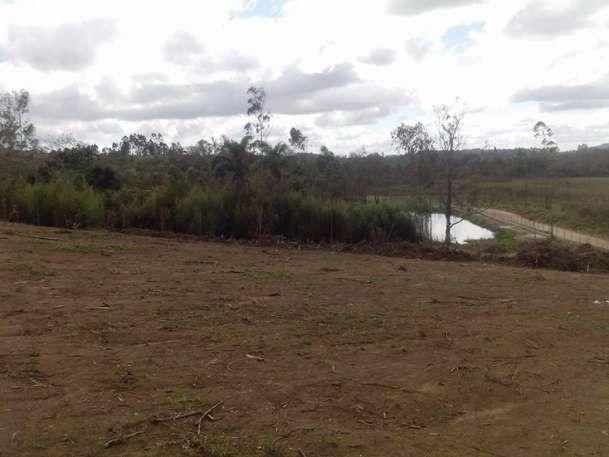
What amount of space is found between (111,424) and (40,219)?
42.1 ft

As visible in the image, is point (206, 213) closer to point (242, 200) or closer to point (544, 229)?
point (242, 200)

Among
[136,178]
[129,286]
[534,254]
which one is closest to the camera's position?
[129,286]

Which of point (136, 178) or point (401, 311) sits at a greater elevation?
point (136, 178)

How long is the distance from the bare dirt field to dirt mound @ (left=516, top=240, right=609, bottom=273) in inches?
137

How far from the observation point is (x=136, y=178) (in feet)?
80.4

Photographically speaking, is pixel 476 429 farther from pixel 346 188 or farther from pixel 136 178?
pixel 346 188

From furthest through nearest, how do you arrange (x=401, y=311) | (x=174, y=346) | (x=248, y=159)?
(x=248, y=159), (x=401, y=311), (x=174, y=346)

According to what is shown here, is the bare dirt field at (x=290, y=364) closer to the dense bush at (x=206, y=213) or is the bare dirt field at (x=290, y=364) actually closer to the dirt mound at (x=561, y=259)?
the dirt mound at (x=561, y=259)

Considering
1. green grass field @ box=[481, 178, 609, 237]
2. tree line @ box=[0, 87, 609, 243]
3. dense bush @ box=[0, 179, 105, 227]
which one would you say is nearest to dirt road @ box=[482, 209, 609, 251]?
green grass field @ box=[481, 178, 609, 237]

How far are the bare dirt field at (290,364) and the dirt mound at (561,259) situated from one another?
3.47m

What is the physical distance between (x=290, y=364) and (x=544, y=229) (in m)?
33.2

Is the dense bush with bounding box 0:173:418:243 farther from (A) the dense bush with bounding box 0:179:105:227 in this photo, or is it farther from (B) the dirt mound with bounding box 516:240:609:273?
(B) the dirt mound with bounding box 516:240:609:273

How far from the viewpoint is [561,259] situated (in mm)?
13305

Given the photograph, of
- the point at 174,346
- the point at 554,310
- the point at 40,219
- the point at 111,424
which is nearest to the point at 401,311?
the point at 554,310
